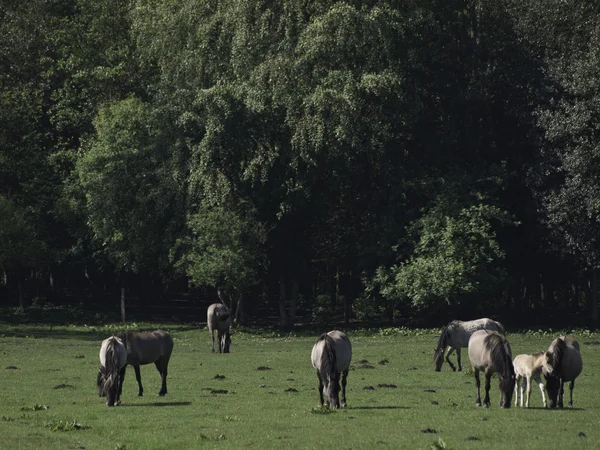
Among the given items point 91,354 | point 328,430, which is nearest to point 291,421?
point 328,430

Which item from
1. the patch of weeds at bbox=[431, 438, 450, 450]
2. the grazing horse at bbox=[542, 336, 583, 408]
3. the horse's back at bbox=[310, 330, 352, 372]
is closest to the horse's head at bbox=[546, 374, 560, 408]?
the grazing horse at bbox=[542, 336, 583, 408]

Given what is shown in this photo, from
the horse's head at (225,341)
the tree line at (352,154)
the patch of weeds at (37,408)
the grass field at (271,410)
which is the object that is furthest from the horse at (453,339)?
the tree line at (352,154)

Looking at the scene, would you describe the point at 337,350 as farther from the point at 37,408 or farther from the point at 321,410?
the point at 37,408

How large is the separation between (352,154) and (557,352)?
27497 mm

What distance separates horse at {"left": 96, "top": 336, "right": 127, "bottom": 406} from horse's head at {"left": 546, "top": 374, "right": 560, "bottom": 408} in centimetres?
834

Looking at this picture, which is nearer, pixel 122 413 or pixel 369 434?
pixel 369 434

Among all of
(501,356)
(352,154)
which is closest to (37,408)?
(501,356)

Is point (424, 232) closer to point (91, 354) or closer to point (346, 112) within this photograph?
point (346, 112)

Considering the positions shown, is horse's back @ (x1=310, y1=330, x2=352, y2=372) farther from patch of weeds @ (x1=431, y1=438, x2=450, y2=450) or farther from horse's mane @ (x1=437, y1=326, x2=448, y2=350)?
horse's mane @ (x1=437, y1=326, x2=448, y2=350)

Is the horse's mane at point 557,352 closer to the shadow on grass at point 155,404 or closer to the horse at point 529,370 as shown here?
the horse at point 529,370

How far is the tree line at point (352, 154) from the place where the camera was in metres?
43.6

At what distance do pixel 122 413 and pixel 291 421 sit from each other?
3438 millimetres

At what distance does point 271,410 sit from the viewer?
63.1ft

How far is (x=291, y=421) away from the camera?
1759 centimetres
